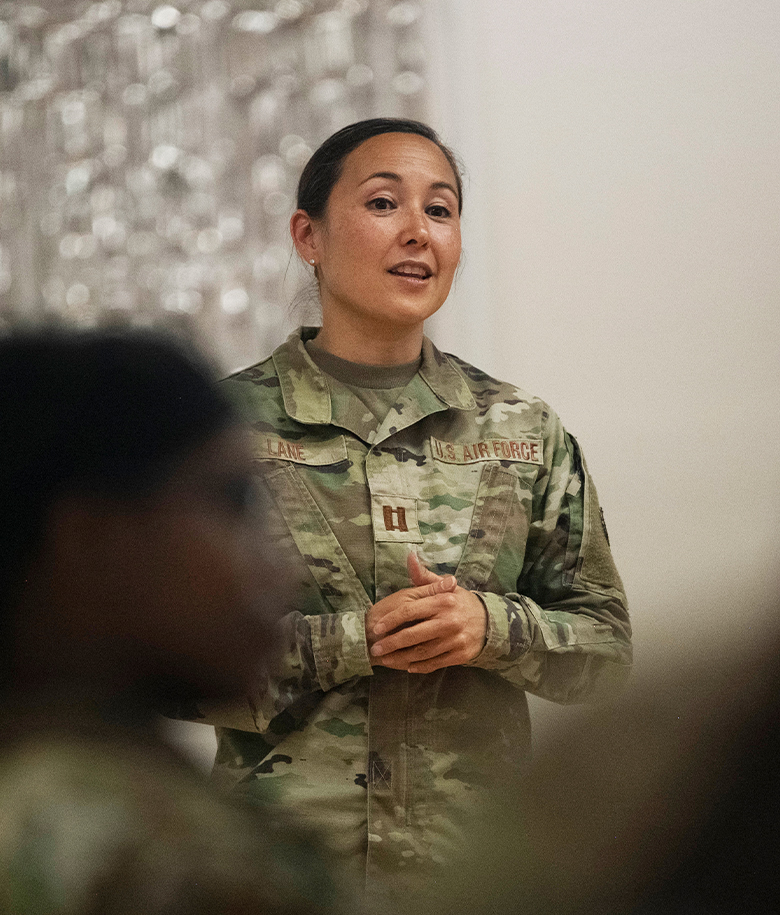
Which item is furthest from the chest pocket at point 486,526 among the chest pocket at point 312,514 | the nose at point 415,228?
the nose at point 415,228

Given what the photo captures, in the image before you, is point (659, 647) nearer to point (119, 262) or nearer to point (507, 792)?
point (507, 792)

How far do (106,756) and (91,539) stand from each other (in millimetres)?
206

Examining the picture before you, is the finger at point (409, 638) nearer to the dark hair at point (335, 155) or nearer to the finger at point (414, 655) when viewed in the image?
the finger at point (414, 655)

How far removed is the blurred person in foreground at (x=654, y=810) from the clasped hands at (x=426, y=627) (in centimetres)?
16

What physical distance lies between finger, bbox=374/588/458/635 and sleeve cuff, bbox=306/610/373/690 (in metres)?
0.02

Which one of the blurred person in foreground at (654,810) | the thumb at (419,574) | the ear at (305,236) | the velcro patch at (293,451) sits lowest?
the blurred person in foreground at (654,810)

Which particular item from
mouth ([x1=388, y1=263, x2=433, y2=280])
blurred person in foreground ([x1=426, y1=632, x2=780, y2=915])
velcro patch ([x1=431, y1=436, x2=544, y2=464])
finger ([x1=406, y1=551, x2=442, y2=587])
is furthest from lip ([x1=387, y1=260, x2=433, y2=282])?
blurred person in foreground ([x1=426, y1=632, x2=780, y2=915])

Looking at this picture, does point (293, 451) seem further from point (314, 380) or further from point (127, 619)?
point (127, 619)

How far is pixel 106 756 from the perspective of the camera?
988 mm

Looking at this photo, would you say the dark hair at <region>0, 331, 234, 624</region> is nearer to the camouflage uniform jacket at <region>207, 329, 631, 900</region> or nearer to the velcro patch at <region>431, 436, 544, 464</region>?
the camouflage uniform jacket at <region>207, 329, 631, 900</region>

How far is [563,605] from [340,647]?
234 mm

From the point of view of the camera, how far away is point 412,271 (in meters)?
1.06

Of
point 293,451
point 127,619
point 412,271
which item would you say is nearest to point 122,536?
point 127,619

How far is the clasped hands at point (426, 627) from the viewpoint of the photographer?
3.23 feet
